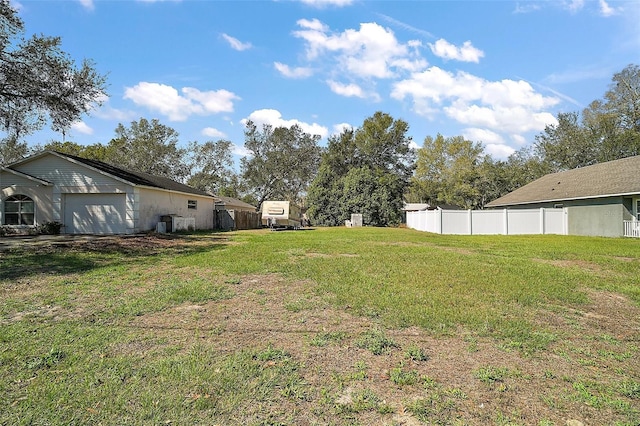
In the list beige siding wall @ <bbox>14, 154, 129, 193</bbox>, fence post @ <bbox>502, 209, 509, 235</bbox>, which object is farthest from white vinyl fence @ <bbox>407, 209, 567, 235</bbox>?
beige siding wall @ <bbox>14, 154, 129, 193</bbox>

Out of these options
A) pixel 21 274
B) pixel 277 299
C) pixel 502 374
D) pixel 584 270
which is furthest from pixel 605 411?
pixel 21 274

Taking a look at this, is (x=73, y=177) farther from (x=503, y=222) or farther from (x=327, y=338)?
(x=503, y=222)

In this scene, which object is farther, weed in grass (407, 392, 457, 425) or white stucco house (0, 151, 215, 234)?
white stucco house (0, 151, 215, 234)

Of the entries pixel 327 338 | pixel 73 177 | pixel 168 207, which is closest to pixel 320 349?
pixel 327 338

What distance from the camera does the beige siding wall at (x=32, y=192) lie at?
1798 cm

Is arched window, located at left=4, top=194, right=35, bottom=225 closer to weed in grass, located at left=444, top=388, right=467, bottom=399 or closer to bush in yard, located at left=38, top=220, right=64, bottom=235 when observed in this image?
bush in yard, located at left=38, top=220, right=64, bottom=235

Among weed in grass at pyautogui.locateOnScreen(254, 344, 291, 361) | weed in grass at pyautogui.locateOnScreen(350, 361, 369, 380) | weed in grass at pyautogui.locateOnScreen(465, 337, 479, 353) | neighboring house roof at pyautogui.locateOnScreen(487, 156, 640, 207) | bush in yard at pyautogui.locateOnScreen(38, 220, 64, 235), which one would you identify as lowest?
weed in grass at pyautogui.locateOnScreen(350, 361, 369, 380)

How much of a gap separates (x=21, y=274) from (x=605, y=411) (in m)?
9.43

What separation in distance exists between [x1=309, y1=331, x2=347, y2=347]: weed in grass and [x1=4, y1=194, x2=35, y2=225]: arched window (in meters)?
20.1

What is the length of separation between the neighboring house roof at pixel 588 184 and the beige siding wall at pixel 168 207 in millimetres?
23007

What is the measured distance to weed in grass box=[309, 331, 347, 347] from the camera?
3732 mm

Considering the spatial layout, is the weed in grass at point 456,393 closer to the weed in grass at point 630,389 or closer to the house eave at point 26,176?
the weed in grass at point 630,389

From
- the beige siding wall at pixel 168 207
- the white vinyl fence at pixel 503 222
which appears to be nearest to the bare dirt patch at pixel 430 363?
the beige siding wall at pixel 168 207

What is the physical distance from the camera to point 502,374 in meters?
3.11
